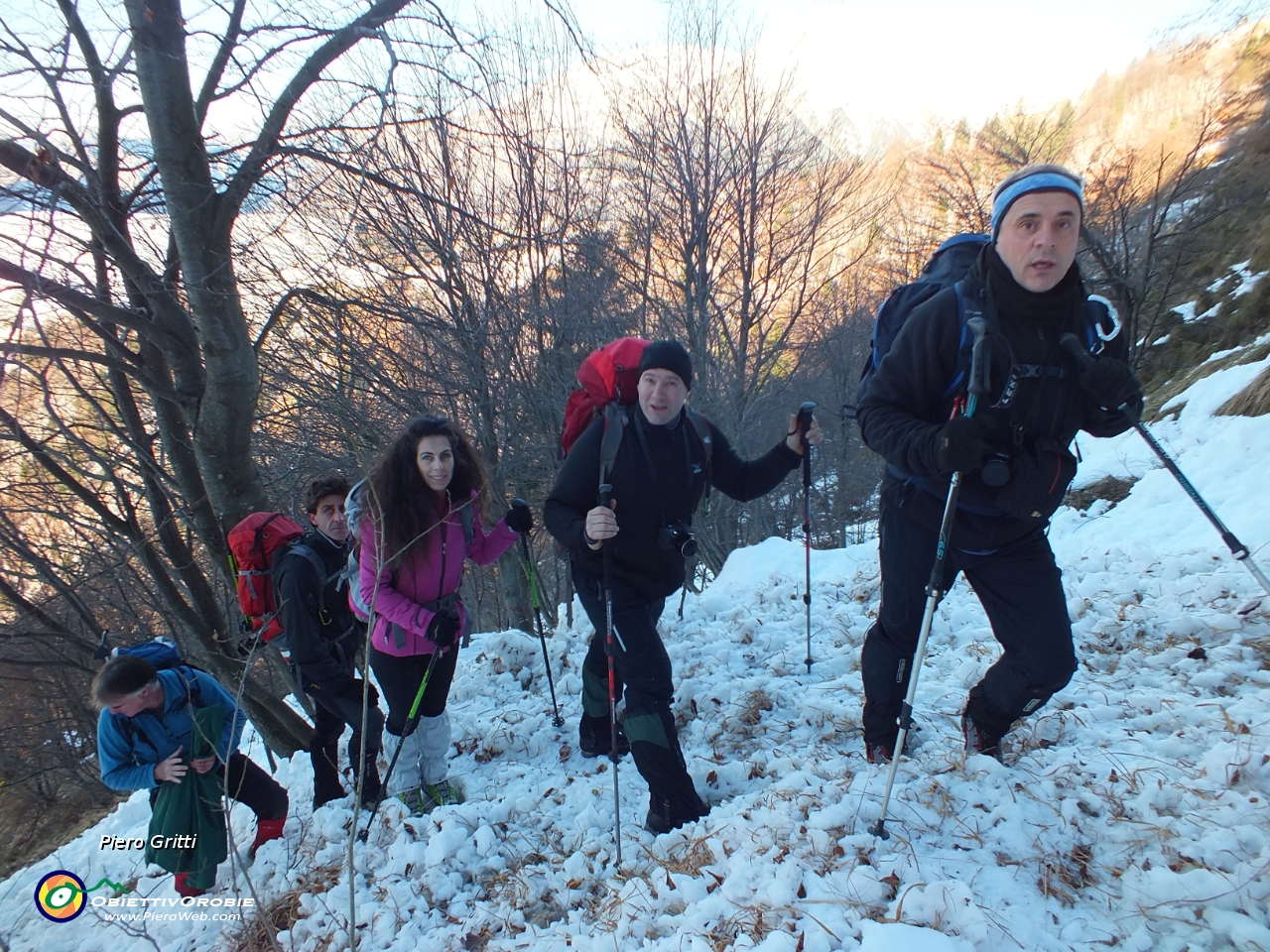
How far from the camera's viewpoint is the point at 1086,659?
3869 millimetres

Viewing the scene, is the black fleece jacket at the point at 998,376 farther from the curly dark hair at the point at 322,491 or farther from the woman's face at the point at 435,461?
the curly dark hair at the point at 322,491

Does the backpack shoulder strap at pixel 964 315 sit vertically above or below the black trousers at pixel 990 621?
above

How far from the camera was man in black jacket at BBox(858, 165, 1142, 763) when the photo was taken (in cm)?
224

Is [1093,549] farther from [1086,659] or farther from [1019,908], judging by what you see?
[1019,908]

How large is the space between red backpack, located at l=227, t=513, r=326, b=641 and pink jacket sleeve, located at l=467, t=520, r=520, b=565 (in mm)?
1217

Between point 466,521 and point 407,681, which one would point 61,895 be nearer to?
point 407,681

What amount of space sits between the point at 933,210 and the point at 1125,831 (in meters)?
21.0

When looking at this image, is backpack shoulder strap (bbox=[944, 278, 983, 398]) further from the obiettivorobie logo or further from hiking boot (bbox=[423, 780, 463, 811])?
the obiettivorobie logo

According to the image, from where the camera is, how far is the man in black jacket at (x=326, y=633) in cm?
364

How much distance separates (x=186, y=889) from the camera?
3.57 m

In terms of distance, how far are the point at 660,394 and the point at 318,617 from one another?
2432mm

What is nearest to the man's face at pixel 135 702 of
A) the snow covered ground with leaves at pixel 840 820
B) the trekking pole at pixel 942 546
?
the snow covered ground with leaves at pixel 840 820

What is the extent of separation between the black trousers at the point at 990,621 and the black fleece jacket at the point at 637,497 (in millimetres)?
962

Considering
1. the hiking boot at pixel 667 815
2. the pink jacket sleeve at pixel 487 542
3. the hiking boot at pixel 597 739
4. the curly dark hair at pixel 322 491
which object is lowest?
the hiking boot at pixel 667 815
